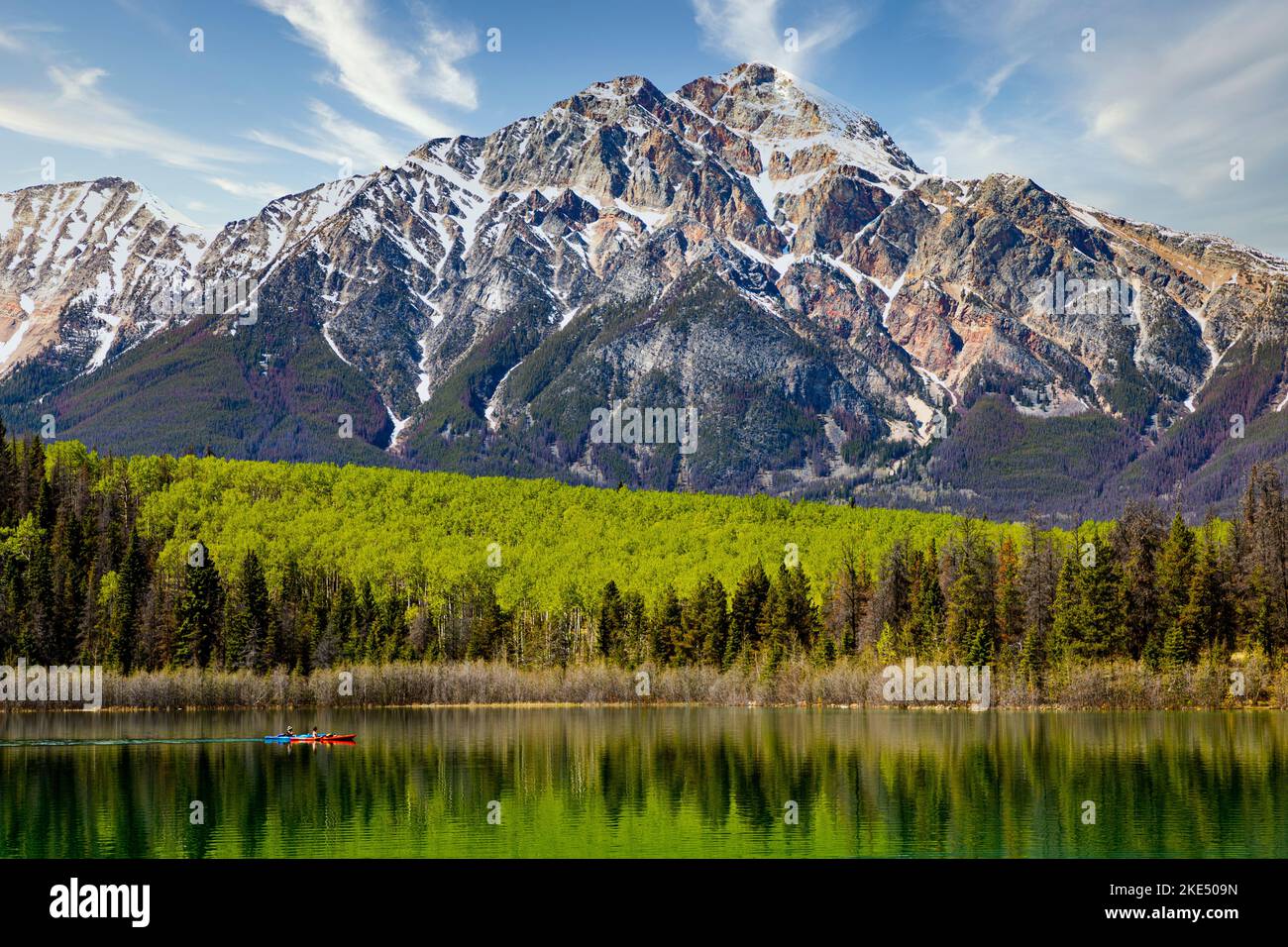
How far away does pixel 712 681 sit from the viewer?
150375 mm

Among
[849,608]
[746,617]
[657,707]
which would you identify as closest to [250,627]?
[657,707]

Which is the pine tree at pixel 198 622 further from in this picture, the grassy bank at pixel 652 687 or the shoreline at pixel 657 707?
the shoreline at pixel 657 707

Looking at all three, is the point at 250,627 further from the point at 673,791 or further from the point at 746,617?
the point at 673,791

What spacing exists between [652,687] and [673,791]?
81508mm

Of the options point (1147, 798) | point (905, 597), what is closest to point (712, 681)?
point (905, 597)

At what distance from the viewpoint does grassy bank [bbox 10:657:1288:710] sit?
122 m

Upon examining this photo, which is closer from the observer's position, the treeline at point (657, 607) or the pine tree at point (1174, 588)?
the pine tree at point (1174, 588)

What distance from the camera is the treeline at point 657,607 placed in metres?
130

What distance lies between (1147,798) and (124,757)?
61417 mm

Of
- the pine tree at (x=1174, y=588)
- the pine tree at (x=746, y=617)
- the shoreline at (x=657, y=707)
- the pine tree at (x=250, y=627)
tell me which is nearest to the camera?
the shoreline at (x=657, y=707)

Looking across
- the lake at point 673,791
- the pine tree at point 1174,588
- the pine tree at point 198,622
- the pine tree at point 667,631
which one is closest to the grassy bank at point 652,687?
the pine tree at point 1174,588

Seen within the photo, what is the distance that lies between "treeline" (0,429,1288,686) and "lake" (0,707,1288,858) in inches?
894

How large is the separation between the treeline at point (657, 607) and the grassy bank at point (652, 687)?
2.74m
